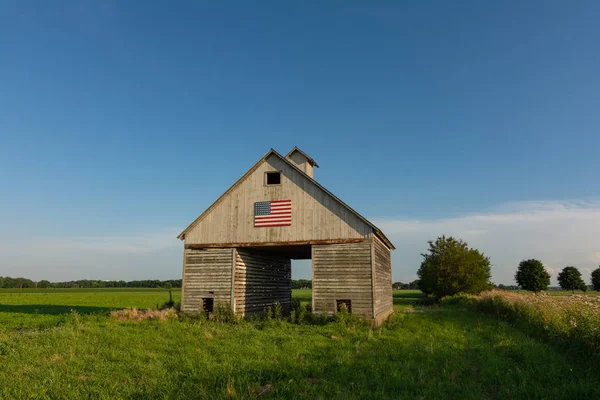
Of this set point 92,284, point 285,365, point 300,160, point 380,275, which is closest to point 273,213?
point 300,160

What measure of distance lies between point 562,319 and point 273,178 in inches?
608

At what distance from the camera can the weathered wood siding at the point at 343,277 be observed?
805 inches

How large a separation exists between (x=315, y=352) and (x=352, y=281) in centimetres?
800

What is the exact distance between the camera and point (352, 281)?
20750 millimetres

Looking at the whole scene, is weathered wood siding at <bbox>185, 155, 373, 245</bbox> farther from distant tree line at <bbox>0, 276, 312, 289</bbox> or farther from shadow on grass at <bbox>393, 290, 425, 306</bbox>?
distant tree line at <bbox>0, 276, 312, 289</bbox>

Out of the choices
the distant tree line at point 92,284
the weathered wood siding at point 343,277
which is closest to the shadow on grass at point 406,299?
the weathered wood siding at point 343,277

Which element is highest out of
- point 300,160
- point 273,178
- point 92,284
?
point 300,160

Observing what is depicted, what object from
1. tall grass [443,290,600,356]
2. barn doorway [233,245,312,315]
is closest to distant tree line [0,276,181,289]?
barn doorway [233,245,312,315]

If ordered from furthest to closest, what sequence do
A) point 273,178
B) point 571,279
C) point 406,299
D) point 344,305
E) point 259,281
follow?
point 571,279 → point 406,299 → point 259,281 → point 273,178 → point 344,305

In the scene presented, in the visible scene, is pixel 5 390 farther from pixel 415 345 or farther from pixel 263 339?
pixel 415 345

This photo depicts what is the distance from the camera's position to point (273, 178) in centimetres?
2309

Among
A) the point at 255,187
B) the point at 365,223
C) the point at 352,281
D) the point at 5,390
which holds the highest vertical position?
the point at 255,187

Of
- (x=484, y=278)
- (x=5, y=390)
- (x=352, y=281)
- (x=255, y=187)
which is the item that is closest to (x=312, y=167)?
(x=255, y=187)

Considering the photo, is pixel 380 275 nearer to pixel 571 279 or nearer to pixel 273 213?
pixel 273 213
